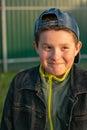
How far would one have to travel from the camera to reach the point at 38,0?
35.7 ft

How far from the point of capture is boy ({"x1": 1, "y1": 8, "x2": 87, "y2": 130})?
2.24 metres

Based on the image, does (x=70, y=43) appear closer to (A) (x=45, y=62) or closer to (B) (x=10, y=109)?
(A) (x=45, y=62)

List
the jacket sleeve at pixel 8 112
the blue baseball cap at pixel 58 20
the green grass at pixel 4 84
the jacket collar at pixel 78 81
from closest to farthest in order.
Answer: the blue baseball cap at pixel 58 20, the jacket collar at pixel 78 81, the jacket sleeve at pixel 8 112, the green grass at pixel 4 84

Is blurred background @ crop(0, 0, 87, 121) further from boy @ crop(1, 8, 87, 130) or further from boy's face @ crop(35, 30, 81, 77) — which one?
boy's face @ crop(35, 30, 81, 77)

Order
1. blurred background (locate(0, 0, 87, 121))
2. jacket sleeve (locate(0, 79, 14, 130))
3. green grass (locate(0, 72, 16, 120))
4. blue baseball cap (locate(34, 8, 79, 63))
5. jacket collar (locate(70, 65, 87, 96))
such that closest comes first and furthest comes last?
1. blue baseball cap (locate(34, 8, 79, 63))
2. jacket collar (locate(70, 65, 87, 96))
3. jacket sleeve (locate(0, 79, 14, 130))
4. green grass (locate(0, 72, 16, 120))
5. blurred background (locate(0, 0, 87, 121))

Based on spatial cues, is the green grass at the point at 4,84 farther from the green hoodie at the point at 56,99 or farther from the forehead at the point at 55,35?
the forehead at the point at 55,35

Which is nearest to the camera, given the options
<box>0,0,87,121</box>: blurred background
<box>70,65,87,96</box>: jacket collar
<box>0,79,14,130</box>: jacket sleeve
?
<box>70,65,87,96</box>: jacket collar

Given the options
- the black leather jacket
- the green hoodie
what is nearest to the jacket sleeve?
the black leather jacket

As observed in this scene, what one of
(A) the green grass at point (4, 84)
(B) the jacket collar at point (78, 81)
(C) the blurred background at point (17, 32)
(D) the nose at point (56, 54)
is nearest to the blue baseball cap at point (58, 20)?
(D) the nose at point (56, 54)

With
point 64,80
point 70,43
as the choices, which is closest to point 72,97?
point 64,80

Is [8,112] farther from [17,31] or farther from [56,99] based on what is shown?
[17,31]

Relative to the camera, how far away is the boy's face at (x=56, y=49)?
7.32 ft

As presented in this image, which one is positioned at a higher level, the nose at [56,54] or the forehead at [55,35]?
the forehead at [55,35]

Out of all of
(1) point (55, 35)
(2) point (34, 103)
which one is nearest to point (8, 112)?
(2) point (34, 103)
